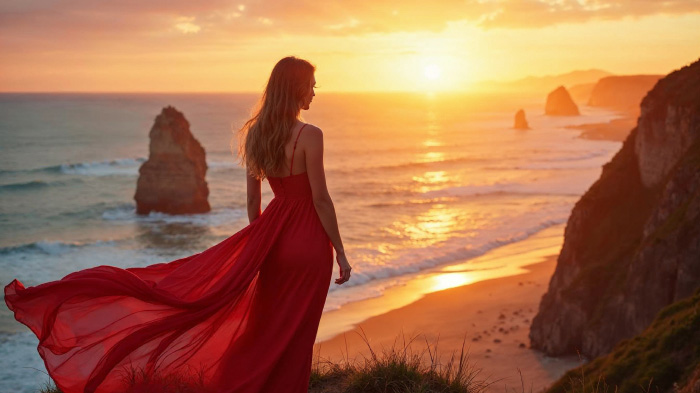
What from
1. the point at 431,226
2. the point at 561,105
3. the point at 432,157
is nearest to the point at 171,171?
the point at 431,226

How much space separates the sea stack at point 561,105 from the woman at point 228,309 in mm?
141893

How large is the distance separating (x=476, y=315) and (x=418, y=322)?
1.60 m

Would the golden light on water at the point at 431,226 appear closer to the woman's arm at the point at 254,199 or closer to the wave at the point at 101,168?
the woman's arm at the point at 254,199

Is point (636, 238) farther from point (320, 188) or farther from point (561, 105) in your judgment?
point (561, 105)

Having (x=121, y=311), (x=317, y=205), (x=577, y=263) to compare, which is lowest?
(x=577, y=263)

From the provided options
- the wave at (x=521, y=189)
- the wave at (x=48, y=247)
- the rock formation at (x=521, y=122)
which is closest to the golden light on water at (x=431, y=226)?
the wave at (x=521, y=189)

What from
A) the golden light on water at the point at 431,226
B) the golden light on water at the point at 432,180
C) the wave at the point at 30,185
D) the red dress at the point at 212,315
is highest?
the red dress at the point at 212,315

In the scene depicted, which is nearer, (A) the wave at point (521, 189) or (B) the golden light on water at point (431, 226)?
(B) the golden light on water at point (431, 226)

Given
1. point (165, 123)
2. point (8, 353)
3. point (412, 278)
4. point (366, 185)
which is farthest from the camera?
point (366, 185)

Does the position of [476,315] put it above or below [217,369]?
below

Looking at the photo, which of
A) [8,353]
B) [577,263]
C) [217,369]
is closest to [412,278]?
[577,263]

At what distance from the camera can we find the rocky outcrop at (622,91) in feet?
505

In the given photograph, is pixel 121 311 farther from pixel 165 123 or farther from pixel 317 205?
pixel 165 123

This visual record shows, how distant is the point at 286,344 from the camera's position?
4.55 m
